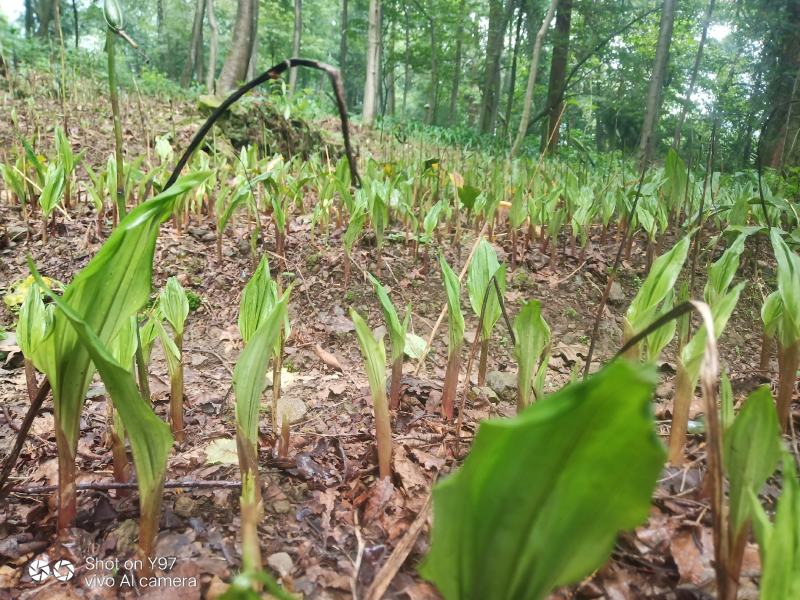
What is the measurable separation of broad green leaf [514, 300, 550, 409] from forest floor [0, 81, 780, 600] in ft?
0.81

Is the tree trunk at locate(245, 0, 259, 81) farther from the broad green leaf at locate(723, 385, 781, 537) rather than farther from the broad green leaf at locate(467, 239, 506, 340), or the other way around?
the broad green leaf at locate(723, 385, 781, 537)

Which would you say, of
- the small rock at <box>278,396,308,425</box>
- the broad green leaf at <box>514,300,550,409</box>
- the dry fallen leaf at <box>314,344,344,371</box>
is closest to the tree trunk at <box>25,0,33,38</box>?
the dry fallen leaf at <box>314,344,344,371</box>

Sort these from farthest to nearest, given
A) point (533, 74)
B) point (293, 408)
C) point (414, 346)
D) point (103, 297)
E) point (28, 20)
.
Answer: point (28, 20) → point (533, 74) → point (414, 346) → point (293, 408) → point (103, 297)

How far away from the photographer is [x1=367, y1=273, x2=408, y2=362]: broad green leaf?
1358 millimetres

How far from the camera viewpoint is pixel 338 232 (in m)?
3.32

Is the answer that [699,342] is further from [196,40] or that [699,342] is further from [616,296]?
[196,40]

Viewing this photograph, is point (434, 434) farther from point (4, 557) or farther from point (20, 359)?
point (20, 359)

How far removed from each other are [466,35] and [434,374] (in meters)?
19.6

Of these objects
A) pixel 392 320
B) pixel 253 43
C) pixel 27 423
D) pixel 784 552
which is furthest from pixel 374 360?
pixel 253 43

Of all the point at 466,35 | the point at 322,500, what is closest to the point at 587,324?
the point at 322,500

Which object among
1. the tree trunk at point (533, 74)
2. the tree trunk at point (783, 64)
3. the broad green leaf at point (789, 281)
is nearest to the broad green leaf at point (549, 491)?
the broad green leaf at point (789, 281)

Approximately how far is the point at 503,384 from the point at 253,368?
1.35 m

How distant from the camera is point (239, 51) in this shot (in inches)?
326

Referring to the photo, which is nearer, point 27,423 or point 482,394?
point 27,423
